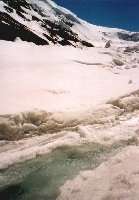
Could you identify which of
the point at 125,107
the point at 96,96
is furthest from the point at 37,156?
the point at 96,96

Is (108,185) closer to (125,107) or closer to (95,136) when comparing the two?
(95,136)

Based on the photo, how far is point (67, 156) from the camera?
6.60 meters

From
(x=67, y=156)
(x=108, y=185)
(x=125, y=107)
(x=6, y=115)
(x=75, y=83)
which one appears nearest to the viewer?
(x=108, y=185)

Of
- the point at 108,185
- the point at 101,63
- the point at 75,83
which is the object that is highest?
the point at 101,63

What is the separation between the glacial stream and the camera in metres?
5.45

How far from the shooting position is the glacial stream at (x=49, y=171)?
5445 millimetres

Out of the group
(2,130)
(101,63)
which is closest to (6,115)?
(2,130)

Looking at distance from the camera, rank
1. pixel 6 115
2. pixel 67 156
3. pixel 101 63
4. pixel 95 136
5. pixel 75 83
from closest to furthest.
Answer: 1. pixel 67 156
2. pixel 95 136
3. pixel 6 115
4. pixel 75 83
5. pixel 101 63

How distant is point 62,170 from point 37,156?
75 centimetres

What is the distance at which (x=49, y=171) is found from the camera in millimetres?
6086

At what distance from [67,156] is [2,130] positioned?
1.79m

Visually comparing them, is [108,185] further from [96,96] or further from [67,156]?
[96,96]

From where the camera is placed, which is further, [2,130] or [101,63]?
[101,63]

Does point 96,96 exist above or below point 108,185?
above
